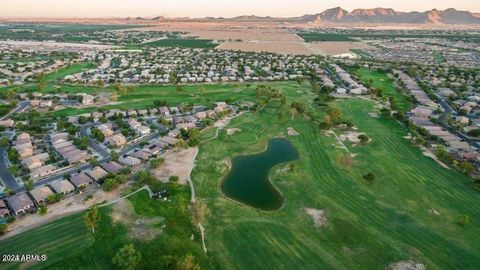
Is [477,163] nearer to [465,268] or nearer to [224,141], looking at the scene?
[465,268]

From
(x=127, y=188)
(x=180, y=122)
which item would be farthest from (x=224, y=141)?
(x=127, y=188)

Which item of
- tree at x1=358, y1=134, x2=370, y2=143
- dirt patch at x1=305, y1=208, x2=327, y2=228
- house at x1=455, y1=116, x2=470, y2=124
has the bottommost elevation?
dirt patch at x1=305, y1=208, x2=327, y2=228

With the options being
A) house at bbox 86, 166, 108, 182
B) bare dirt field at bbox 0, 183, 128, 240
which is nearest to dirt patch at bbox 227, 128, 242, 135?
bare dirt field at bbox 0, 183, 128, 240

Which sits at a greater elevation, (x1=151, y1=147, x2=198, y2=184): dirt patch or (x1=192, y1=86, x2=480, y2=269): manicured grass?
(x1=151, y1=147, x2=198, y2=184): dirt patch

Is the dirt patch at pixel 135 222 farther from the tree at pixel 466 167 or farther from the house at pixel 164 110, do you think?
the tree at pixel 466 167

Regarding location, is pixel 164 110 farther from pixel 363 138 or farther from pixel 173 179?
pixel 363 138

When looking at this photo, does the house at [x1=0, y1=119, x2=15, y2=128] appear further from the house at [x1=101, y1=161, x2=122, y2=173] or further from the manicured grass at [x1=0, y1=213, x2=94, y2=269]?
the manicured grass at [x1=0, y1=213, x2=94, y2=269]

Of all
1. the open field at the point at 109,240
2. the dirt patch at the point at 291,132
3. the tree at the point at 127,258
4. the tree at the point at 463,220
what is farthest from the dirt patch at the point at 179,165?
the tree at the point at 463,220
